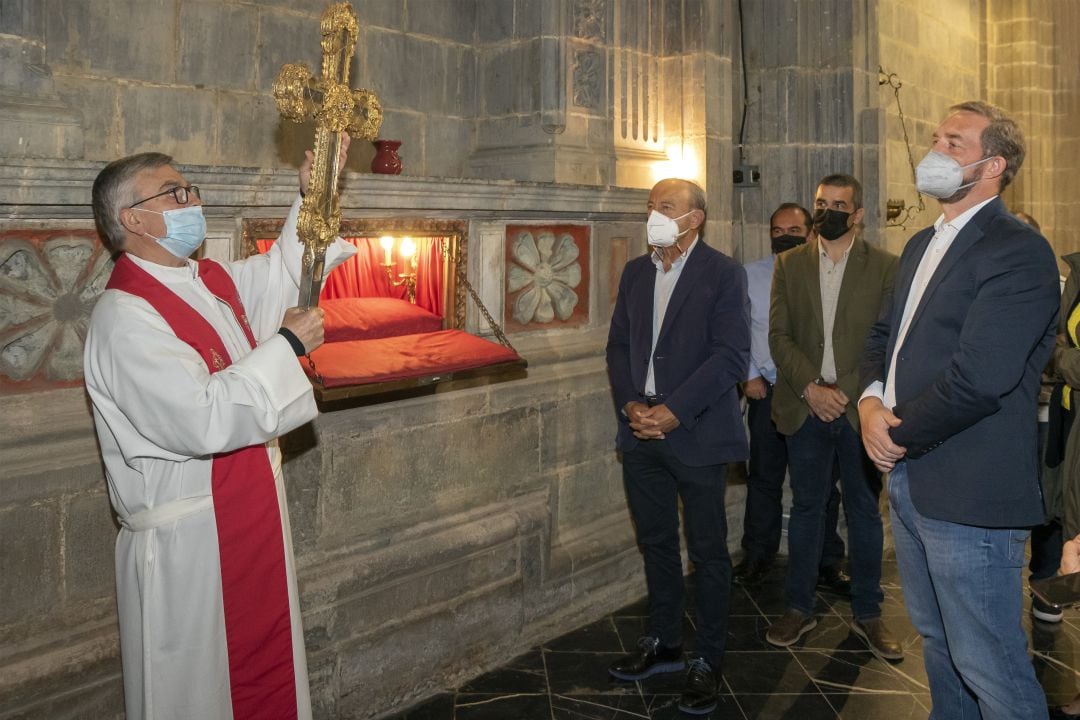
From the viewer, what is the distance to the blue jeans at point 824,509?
4.27 metres

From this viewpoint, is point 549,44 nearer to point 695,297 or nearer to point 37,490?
point 695,297

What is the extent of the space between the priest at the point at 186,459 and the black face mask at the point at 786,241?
3.04 metres

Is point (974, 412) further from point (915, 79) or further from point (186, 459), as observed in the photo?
point (915, 79)

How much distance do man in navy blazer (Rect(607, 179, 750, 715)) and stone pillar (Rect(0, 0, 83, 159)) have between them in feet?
6.65

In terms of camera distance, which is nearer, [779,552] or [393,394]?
[393,394]

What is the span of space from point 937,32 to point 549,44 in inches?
159

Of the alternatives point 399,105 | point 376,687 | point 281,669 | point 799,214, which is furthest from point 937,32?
point 281,669

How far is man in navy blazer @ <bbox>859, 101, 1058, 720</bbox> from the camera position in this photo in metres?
2.55

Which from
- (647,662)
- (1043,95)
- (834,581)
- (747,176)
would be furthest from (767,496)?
(1043,95)

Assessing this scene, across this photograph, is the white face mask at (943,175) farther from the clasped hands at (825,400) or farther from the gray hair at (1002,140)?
the clasped hands at (825,400)

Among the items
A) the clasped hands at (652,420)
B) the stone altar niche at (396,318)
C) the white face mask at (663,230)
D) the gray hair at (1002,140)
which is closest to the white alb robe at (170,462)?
the stone altar niche at (396,318)

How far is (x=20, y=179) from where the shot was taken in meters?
2.82

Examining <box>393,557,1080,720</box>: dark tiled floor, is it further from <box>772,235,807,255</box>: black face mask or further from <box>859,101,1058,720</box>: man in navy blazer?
<box>772,235,807,255</box>: black face mask

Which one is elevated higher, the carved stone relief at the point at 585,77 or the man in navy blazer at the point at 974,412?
the carved stone relief at the point at 585,77
